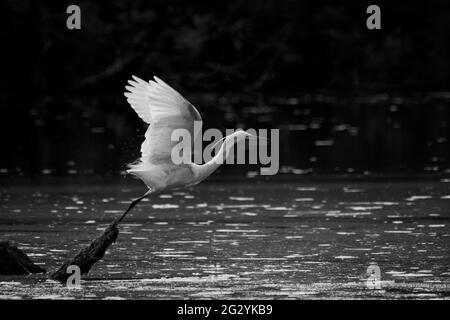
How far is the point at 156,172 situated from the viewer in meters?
16.3

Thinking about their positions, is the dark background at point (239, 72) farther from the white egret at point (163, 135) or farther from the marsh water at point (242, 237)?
the white egret at point (163, 135)

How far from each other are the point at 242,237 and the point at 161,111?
357 cm

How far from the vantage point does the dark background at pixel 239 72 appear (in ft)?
122

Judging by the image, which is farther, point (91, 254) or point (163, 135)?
point (163, 135)

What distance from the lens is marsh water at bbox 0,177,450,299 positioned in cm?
1455

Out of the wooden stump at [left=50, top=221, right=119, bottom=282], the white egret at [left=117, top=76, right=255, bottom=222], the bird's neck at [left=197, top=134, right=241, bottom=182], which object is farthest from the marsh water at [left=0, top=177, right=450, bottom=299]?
the bird's neck at [left=197, top=134, right=241, bottom=182]

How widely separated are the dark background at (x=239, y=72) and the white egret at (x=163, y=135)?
14.8m

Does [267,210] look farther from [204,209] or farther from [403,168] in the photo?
[403,168]

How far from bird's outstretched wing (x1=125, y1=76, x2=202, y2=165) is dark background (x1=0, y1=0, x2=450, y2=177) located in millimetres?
15354

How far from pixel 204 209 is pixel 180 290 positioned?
7494mm

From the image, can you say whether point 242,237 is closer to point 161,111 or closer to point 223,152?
point 223,152

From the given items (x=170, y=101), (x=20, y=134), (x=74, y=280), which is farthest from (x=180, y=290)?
(x=20, y=134)

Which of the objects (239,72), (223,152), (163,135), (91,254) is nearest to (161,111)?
(163,135)

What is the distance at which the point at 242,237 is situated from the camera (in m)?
18.4
